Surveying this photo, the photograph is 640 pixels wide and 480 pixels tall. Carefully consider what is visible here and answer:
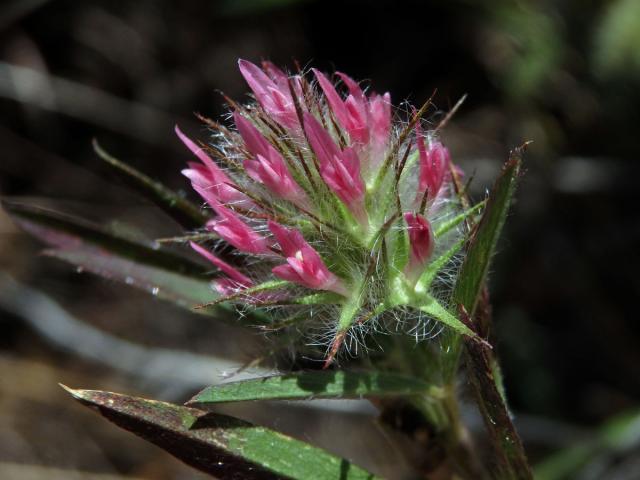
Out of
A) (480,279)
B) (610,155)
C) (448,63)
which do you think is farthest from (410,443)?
(448,63)

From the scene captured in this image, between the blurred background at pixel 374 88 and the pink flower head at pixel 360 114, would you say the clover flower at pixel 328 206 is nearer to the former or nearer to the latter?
the pink flower head at pixel 360 114

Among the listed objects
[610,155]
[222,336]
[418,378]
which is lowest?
[222,336]

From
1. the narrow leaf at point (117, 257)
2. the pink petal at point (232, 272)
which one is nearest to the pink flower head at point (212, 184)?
the pink petal at point (232, 272)

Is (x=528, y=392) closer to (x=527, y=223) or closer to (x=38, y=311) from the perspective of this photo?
(x=527, y=223)

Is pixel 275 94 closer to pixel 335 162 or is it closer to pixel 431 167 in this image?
pixel 335 162

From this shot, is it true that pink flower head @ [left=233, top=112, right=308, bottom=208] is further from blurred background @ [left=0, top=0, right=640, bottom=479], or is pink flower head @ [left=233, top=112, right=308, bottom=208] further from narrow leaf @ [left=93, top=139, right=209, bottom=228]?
blurred background @ [left=0, top=0, right=640, bottom=479]
